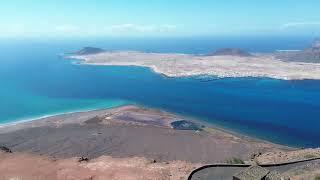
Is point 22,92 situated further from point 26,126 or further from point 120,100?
point 26,126

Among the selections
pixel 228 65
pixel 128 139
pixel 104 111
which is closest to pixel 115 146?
pixel 128 139

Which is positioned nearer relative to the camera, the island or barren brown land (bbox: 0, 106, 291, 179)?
barren brown land (bbox: 0, 106, 291, 179)

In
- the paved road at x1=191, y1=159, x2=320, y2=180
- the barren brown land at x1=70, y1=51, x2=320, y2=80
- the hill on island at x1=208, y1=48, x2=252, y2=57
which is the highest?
the hill on island at x1=208, y1=48, x2=252, y2=57

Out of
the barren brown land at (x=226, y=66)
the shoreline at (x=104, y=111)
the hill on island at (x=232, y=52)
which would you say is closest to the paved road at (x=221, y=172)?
the shoreline at (x=104, y=111)

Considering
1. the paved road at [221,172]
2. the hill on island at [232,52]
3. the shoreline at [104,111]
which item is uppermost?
the hill on island at [232,52]

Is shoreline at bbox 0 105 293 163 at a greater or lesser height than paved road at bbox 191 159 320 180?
lesser

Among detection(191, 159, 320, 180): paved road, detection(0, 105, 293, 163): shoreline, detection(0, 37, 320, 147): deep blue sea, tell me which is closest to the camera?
detection(191, 159, 320, 180): paved road

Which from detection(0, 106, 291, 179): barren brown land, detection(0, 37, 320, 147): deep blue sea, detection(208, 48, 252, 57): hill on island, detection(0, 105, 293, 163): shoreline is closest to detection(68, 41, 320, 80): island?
detection(208, 48, 252, 57): hill on island

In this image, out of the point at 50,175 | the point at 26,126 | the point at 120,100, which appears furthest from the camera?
the point at 120,100

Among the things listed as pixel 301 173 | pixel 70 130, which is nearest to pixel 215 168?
pixel 301 173

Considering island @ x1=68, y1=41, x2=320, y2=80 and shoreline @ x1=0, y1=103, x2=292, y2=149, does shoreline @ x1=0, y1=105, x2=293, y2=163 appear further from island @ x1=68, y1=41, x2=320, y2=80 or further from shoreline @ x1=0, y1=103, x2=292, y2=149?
island @ x1=68, y1=41, x2=320, y2=80

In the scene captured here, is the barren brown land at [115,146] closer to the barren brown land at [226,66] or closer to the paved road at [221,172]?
the paved road at [221,172]
